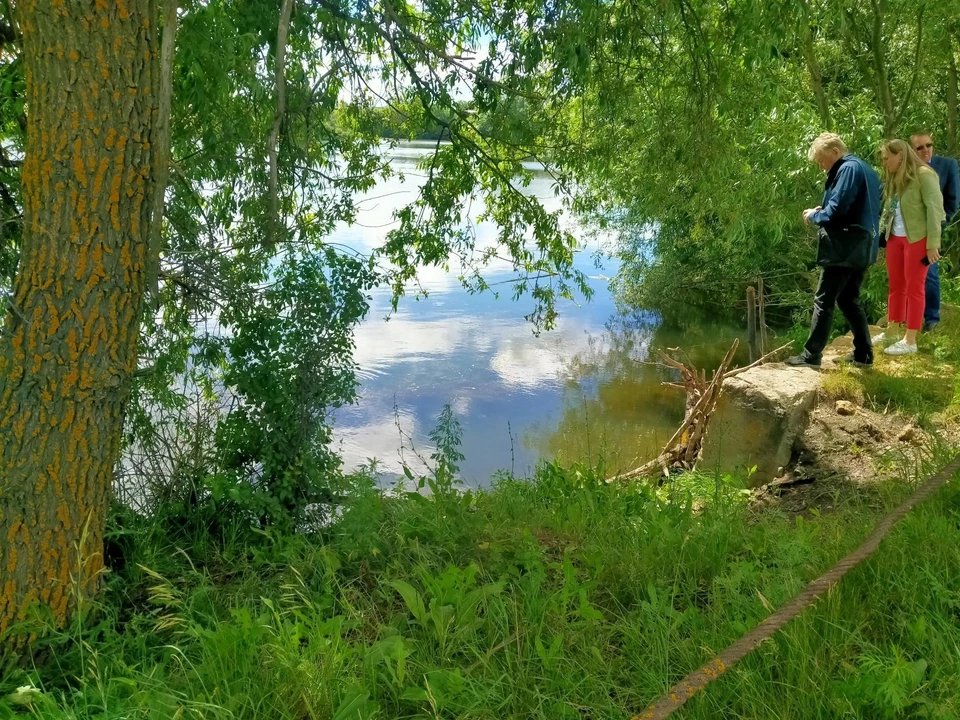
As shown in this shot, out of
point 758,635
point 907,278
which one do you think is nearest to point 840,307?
point 907,278

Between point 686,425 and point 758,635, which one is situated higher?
point 758,635

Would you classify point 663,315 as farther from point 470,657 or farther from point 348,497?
point 470,657

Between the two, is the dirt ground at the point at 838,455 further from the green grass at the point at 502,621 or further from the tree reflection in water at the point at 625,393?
the tree reflection in water at the point at 625,393

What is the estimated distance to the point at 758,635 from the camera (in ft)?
8.00

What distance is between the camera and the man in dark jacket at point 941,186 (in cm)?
643

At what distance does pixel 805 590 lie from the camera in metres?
2.66

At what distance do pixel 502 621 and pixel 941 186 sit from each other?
601cm

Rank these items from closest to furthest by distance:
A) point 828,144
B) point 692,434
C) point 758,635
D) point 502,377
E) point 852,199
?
point 758,635, point 852,199, point 828,144, point 692,434, point 502,377

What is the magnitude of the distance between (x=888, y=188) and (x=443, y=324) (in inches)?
363

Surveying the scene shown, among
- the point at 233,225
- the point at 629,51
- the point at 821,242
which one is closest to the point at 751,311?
the point at 821,242

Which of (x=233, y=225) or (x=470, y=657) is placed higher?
(x=233, y=225)

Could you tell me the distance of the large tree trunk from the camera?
2779 mm

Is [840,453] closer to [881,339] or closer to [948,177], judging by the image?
[881,339]

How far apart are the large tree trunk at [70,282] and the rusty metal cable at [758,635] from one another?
2.16 metres
